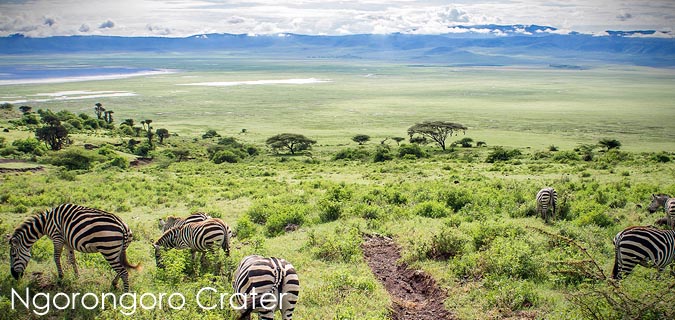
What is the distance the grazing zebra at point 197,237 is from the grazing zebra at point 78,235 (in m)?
0.98

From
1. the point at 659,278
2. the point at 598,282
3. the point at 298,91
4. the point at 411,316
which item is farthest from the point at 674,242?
the point at 298,91

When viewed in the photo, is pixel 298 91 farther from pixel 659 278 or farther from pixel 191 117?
pixel 659 278

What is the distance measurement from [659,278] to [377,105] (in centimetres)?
11681

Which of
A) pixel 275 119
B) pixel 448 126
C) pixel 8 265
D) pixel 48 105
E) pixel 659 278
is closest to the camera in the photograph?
pixel 659 278

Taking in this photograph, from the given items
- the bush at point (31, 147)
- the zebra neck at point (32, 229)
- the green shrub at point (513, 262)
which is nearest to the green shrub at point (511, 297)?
the green shrub at point (513, 262)

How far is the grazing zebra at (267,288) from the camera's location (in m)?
6.30

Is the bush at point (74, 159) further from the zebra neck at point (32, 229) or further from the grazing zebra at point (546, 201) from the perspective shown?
the grazing zebra at point (546, 201)

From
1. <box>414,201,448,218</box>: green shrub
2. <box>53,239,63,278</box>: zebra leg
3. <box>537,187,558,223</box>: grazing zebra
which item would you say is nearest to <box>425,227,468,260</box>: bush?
<box>414,201,448,218</box>: green shrub

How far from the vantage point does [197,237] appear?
922cm

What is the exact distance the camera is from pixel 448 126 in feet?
178

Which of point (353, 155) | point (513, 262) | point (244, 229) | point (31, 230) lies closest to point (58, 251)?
point (31, 230)

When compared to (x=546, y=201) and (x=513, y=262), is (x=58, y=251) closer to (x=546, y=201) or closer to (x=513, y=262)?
(x=513, y=262)

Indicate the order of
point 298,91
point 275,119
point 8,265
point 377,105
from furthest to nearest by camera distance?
1. point 298,91
2. point 377,105
3. point 275,119
4. point 8,265

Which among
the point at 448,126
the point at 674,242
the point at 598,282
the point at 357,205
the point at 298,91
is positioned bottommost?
the point at 298,91
